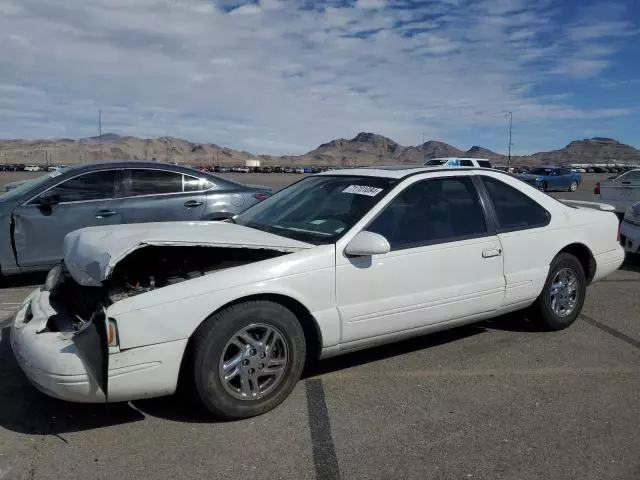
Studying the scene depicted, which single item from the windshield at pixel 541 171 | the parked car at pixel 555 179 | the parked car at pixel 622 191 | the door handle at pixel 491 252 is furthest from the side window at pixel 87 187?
the windshield at pixel 541 171

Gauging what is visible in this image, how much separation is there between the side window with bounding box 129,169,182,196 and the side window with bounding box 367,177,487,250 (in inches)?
159

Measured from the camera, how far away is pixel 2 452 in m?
3.24

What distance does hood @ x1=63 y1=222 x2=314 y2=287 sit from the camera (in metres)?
3.67

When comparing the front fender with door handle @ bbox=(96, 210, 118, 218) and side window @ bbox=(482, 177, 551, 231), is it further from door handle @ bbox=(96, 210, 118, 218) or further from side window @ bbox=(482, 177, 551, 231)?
door handle @ bbox=(96, 210, 118, 218)

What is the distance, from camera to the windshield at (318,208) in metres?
4.25

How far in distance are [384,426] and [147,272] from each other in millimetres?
1774

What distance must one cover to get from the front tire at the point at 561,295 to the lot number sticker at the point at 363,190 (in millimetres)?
1860

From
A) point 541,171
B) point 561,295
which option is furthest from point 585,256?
point 541,171

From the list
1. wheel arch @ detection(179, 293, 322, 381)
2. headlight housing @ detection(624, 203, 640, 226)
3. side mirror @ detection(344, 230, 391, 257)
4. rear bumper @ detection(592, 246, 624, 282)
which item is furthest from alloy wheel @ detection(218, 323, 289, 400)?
headlight housing @ detection(624, 203, 640, 226)

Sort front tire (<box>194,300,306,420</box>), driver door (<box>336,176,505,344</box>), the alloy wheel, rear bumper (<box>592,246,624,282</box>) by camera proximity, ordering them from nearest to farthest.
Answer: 1. front tire (<box>194,300,306,420</box>)
2. the alloy wheel
3. driver door (<box>336,176,505,344</box>)
4. rear bumper (<box>592,246,624,282</box>)

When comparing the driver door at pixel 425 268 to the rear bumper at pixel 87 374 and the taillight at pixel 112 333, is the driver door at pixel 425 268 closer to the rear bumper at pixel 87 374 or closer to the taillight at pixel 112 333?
the rear bumper at pixel 87 374

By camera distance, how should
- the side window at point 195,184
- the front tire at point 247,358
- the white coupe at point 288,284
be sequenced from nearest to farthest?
the white coupe at point 288,284 < the front tire at point 247,358 < the side window at point 195,184

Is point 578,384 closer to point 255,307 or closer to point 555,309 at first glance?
point 555,309

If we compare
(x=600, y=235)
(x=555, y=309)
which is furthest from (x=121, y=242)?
(x=600, y=235)
